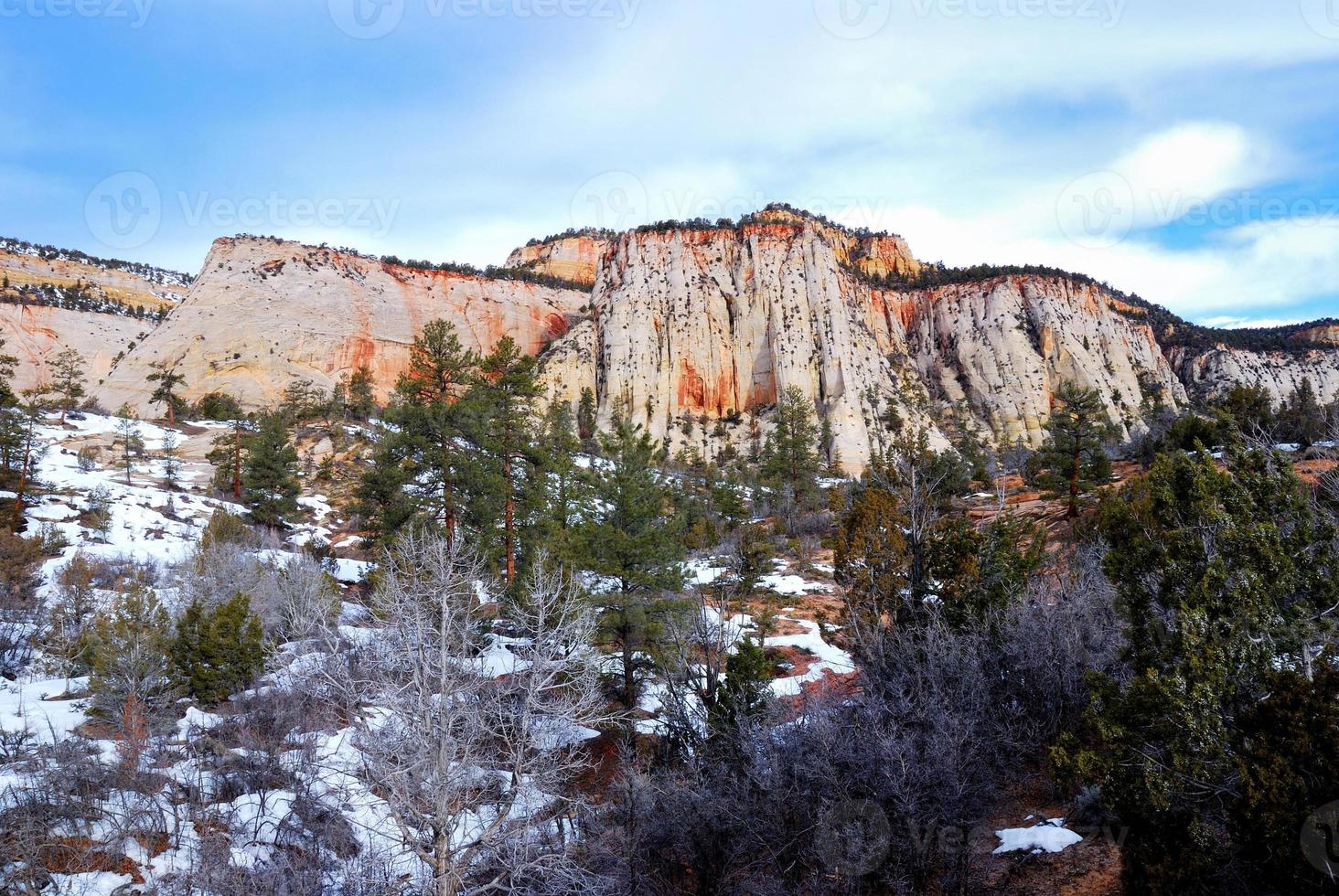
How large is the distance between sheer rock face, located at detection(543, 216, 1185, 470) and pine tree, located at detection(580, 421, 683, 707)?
46.8 m

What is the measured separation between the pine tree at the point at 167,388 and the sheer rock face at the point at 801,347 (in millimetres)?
30140

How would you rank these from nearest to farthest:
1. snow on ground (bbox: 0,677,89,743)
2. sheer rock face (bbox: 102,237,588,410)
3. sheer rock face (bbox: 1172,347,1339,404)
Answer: snow on ground (bbox: 0,677,89,743) < sheer rock face (bbox: 102,237,588,410) < sheer rock face (bbox: 1172,347,1339,404)

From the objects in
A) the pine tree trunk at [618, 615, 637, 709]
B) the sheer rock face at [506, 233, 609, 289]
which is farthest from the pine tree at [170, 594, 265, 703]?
the sheer rock face at [506, 233, 609, 289]

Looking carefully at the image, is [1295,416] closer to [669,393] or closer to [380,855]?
[380,855]

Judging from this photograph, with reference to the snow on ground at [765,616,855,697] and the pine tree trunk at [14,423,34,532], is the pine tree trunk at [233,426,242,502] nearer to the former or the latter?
the pine tree trunk at [14,423,34,532]

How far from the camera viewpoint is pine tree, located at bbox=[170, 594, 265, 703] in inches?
528

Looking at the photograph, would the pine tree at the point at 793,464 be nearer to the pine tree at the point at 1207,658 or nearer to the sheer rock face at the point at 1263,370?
the pine tree at the point at 1207,658

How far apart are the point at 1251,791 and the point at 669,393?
63.5 meters

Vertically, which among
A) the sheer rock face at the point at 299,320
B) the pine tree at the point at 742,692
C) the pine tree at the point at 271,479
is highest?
the sheer rock face at the point at 299,320

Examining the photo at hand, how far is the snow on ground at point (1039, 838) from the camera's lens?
7.60 metres

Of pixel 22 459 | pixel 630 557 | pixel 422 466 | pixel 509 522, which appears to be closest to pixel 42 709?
pixel 422 466

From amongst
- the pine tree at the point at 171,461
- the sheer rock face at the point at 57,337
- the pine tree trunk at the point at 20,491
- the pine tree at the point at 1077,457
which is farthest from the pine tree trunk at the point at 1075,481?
the sheer rock face at the point at 57,337

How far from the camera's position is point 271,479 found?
1126 inches

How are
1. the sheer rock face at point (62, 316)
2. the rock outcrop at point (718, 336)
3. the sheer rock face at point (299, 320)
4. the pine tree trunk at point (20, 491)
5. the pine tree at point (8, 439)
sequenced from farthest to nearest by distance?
the sheer rock face at point (62, 316)
the rock outcrop at point (718, 336)
the sheer rock face at point (299, 320)
the pine tree at point (8, 439)
the pine tree trunk at point (20, 491)
